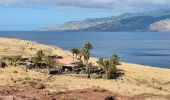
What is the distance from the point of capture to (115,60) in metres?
119

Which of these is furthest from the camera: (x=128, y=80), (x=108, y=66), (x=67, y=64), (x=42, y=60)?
(x=67, y=64)

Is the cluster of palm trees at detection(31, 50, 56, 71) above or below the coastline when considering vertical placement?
above

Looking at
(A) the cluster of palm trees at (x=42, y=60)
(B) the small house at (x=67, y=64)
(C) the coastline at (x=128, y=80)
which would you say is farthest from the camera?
(B) the small house at (x=67, y=64)

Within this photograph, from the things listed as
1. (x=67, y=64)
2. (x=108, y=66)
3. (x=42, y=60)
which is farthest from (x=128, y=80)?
(x=42, y=60)

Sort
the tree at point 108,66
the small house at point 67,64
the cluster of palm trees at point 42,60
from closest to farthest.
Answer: the tree at point 108,66 < the cluster of palm trees at point 42,60 < the small house at point 67,64

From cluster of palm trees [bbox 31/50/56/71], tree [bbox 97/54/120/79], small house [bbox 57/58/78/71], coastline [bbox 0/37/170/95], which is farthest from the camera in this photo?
small house [bbox 57/58/78/71]

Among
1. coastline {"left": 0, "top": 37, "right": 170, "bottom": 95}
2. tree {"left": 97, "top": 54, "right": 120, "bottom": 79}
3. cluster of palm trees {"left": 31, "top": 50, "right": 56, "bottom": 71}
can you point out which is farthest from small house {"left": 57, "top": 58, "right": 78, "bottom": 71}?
coastline {"left": 0, "top": 37, "right": 170, "bottom": 95}

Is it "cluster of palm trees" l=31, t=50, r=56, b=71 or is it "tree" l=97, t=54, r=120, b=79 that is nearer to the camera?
"tree" l=97, t=54, r=120, b=79

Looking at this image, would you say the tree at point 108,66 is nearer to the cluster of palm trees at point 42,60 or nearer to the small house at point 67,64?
the cluster of palm trees at point 42,60

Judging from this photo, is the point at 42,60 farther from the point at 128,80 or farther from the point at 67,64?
the point at 128,80

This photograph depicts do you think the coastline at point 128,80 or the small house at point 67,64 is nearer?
the coastline at point 128,80

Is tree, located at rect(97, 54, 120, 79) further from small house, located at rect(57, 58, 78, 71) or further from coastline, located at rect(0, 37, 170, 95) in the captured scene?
small house, located at rect(57, 58, 78, 71)

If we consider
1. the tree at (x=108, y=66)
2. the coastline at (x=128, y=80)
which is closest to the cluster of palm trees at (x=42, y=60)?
the tree at (x=108, y=66)

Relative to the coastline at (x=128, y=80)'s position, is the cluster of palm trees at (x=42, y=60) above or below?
above
